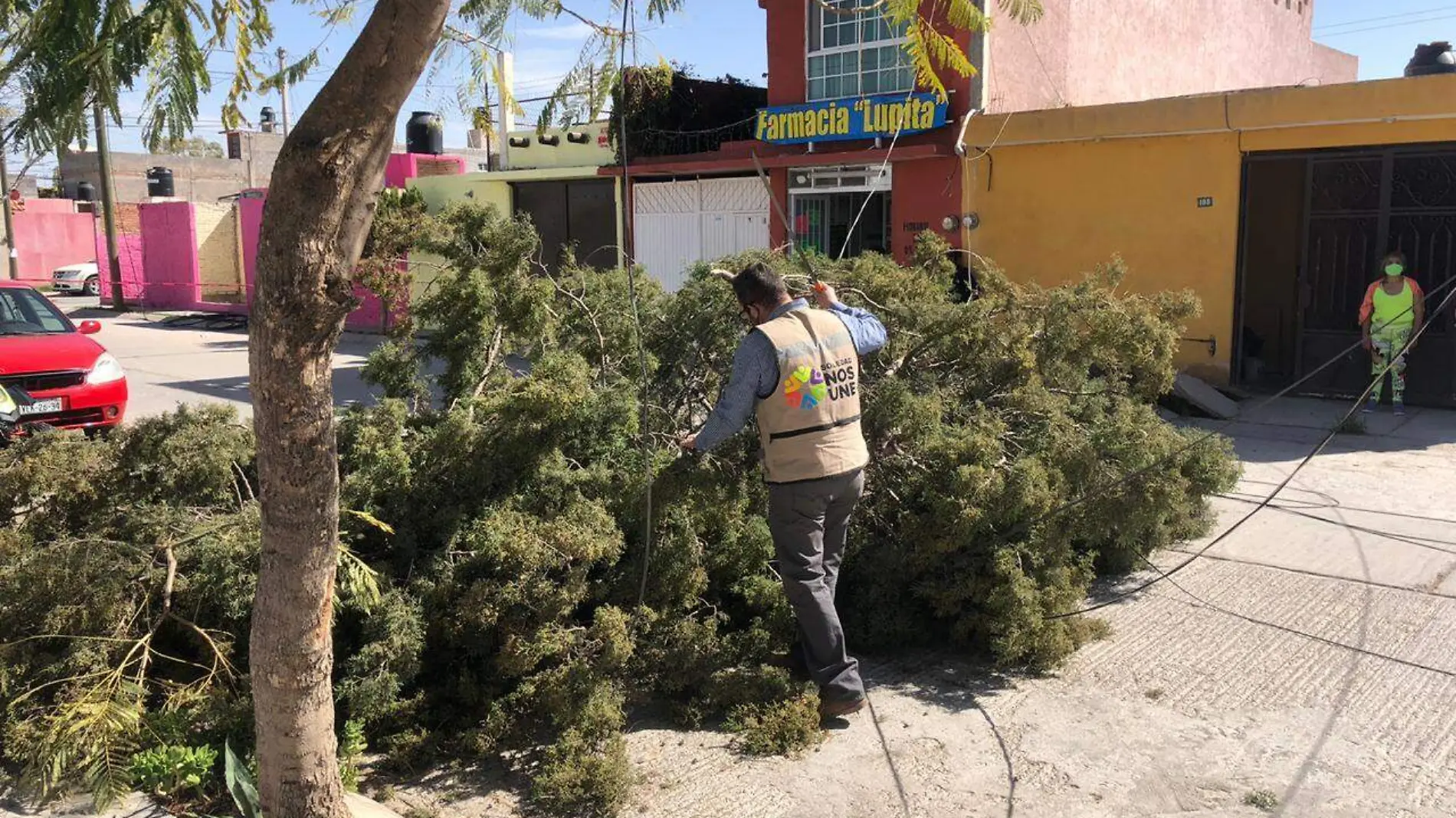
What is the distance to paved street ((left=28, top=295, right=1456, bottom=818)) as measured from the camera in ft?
12.3

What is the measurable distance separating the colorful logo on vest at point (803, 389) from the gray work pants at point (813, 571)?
1.02ft

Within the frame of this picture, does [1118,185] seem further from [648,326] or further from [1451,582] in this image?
[648,326]

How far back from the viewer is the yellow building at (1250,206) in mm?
10773

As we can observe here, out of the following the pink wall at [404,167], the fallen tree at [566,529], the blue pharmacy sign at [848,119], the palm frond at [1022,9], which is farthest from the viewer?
the pink wall at [404,167]

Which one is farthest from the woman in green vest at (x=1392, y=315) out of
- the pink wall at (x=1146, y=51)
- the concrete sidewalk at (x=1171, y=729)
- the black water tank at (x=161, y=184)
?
the black water tank at (x=161, y=184)

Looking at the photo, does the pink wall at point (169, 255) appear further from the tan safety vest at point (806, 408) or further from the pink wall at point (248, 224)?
the tan safety vest at point (806, 408)

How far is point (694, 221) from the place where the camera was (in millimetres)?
17266

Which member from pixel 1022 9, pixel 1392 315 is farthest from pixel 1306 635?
pixel 1392 315

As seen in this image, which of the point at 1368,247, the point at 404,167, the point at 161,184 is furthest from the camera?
the point at 161,184

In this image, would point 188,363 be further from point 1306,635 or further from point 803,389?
point 1306,635

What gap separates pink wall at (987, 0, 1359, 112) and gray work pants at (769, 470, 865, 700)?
9.10 meters

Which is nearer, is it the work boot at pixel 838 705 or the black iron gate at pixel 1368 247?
the work boot at pixel 838 705

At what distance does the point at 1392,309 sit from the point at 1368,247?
146 centimetres

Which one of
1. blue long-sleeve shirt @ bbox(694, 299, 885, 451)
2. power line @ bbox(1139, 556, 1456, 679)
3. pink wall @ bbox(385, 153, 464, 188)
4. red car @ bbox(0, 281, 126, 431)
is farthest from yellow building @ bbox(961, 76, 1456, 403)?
pink wall @ bbox(385, 153, 464, 188)
